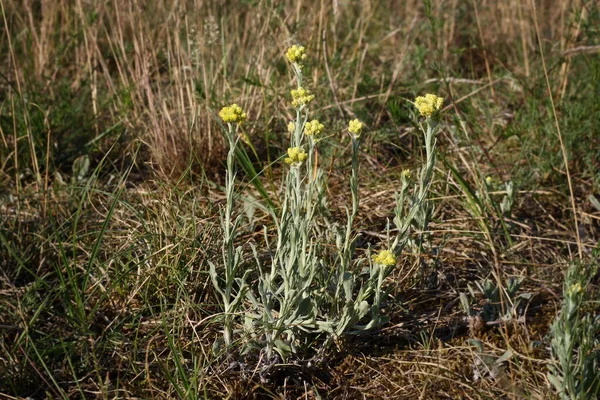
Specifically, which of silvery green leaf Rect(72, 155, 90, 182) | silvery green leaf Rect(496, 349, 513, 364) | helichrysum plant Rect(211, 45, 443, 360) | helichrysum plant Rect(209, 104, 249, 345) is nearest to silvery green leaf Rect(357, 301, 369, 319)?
helichrysum plant Rect(211, 45, 443, 360)

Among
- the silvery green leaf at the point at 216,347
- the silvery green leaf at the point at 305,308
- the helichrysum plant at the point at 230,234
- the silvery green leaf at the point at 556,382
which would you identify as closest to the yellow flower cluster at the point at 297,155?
the helichrysum plant at the point at 230,234

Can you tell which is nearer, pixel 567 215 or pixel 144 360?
pixel 144 360

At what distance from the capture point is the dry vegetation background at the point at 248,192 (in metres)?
1.88

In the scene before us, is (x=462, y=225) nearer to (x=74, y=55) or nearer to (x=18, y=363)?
(x=18, y=363)

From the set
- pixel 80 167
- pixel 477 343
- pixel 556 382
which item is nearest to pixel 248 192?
pixel 80 167

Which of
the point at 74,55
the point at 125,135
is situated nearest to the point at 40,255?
the point at 125,135

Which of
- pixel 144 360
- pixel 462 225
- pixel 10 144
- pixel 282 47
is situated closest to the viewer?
pixel 144 360

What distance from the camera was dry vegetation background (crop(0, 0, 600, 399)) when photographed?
1.88 m

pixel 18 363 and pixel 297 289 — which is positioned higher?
pixel 297 289

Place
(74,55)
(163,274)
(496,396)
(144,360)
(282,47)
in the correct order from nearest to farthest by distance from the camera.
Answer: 1. (496,396)
2. (144,360)
3. (163,274)
4. (282,47)
5. (74,55)

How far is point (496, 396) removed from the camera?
5.89 ft

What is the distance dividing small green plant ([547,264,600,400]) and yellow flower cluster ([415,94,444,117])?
0.50 metres

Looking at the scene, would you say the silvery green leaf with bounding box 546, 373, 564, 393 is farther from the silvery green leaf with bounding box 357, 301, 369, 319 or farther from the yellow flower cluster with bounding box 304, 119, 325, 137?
the yellow flower cluster with bounding box 304, 119, 325, 137

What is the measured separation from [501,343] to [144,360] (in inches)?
39.7
